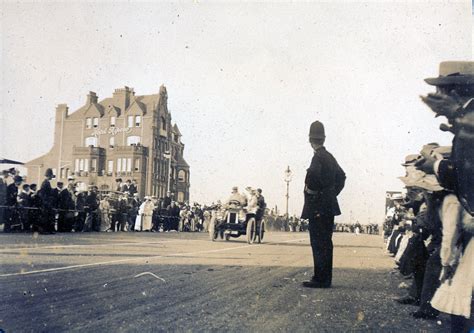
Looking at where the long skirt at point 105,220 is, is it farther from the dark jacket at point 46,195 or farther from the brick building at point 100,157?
the brick building at point 100,157

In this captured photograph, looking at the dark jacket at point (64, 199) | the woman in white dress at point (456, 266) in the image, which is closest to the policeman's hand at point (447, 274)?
the woman in white dress at point (456, 266)

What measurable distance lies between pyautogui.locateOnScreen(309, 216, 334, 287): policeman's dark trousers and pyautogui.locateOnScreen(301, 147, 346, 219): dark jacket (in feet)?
0.45

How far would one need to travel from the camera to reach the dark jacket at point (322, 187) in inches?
207

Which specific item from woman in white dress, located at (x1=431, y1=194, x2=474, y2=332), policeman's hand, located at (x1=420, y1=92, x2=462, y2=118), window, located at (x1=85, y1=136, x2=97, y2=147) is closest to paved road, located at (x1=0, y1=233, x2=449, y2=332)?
woman in white dress, located at (x1=431, y1=194, x2=474, y2=332)

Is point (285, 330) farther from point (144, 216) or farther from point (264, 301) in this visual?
point (144, 216)

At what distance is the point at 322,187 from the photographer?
529cm

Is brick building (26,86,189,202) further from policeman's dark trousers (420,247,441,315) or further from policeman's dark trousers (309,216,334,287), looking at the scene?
policeman's dark trousers (420,247,441,315)

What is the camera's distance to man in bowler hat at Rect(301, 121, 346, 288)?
529 cm

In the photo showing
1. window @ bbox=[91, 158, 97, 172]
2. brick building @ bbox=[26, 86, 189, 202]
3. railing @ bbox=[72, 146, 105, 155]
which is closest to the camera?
brick building @ bbox=[26, 86, 189, 202]

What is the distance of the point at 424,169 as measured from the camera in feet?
10.6

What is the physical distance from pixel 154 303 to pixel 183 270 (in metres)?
2.31

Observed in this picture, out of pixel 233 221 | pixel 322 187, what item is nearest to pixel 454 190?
pixel 322 187

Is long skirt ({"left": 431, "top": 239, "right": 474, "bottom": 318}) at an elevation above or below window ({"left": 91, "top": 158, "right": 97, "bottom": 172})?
below

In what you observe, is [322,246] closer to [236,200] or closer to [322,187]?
[322,187]
